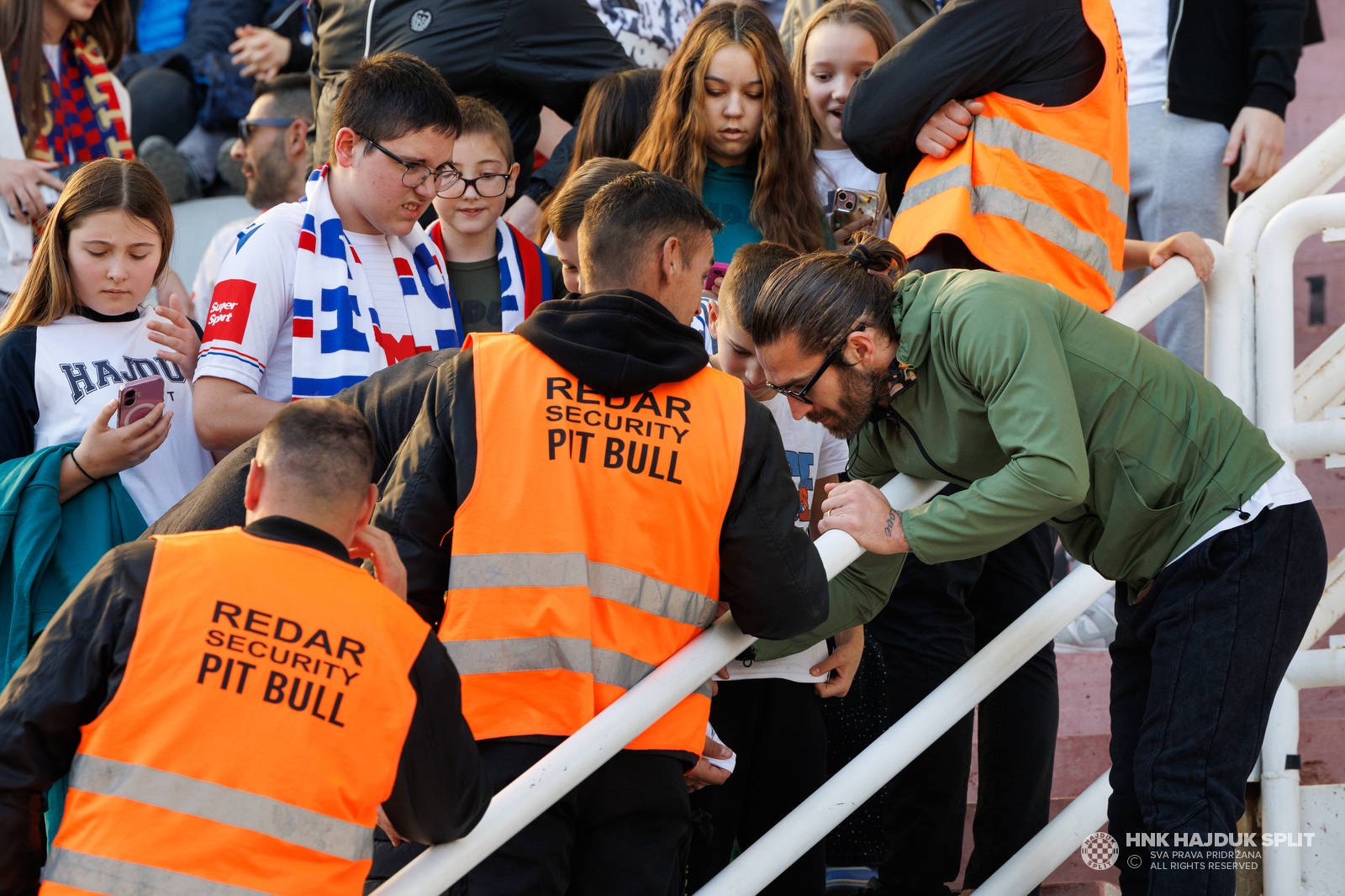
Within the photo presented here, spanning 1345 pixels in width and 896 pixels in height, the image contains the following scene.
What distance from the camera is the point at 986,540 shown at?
2.27m

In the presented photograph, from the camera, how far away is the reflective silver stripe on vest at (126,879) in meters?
1.68

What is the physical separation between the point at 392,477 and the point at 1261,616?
1.61 meters

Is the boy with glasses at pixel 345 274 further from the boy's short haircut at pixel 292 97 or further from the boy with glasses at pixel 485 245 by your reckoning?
the boy's short haircut at pixel 292 97

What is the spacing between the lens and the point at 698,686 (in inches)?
83.0

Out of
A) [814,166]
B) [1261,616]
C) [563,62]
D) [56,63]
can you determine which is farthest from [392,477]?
[56,63]

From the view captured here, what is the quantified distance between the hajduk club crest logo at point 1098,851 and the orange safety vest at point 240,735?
1.96 m

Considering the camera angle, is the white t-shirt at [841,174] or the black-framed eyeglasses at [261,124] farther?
the black-framed eyeglasses at [261,124]

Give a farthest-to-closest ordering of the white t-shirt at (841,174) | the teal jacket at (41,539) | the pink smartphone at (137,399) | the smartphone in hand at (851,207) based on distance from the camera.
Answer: the white t-shirt at (841,174) < the smartphone in hand at (851,207) < the pink smartphone at (137,399) < the teal jacket at (41,539)

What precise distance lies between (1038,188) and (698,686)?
144 cm

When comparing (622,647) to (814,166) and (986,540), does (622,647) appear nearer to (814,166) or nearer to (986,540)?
(986,540)

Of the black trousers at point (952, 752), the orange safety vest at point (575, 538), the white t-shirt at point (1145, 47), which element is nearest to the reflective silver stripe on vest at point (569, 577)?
the orange safety vest at point (575, 538)

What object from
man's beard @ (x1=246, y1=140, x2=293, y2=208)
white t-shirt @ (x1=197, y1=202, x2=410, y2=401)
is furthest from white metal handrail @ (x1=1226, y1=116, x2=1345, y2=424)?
man's beard @ (x1=246, y1=140, x2=293, y2=208)

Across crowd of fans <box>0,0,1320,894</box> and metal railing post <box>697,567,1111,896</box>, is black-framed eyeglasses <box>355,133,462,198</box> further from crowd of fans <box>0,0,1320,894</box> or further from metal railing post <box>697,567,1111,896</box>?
metal railing post <box>697,567,1111,896</box>

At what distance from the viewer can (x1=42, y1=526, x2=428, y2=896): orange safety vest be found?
5.56 ft
